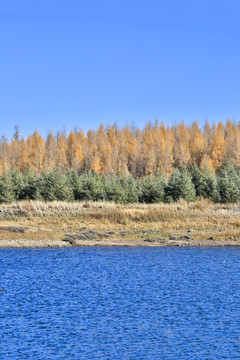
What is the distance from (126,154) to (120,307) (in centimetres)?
9843

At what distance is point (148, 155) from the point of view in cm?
10662

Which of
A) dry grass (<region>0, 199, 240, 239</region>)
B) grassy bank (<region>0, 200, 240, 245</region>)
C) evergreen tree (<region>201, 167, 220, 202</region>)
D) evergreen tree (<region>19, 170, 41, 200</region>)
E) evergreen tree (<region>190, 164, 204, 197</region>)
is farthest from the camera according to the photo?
evergreen tree (<region>190, 164, 204, 197</region>)

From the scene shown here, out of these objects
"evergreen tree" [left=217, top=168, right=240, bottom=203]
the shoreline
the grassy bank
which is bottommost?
the shoreline

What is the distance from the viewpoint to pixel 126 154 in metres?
118

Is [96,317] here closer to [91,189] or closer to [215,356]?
[215,356]

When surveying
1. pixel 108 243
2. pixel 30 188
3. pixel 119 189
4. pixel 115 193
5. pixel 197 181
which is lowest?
pixel 108 243

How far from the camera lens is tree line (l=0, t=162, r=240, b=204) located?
56591mm

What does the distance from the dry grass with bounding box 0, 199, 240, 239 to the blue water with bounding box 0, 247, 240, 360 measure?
443 inches

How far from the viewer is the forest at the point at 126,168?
5734 centimetres

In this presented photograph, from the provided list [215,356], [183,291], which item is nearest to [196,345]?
[215,356]

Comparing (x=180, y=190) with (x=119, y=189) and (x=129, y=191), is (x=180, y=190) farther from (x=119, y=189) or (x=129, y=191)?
(x=119, y=189)

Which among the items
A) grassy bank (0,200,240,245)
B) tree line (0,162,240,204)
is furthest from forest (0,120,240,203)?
grassy bank (0,200,240,245)

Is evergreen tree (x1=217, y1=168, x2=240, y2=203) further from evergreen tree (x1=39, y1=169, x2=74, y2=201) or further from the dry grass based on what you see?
evergreen tree (x1=39, y1=169, x2=74, y2=201)

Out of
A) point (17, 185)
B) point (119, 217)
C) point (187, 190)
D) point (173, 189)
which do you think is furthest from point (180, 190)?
point (17, 185)
